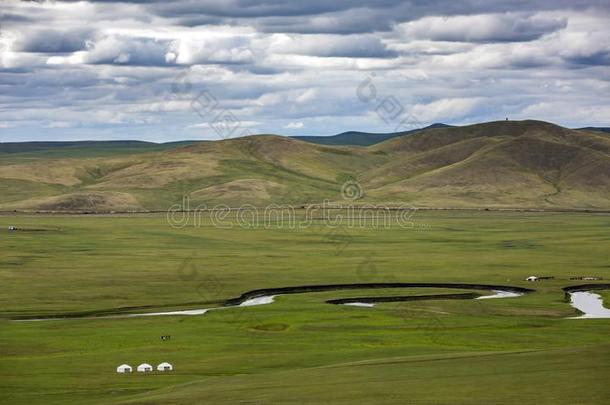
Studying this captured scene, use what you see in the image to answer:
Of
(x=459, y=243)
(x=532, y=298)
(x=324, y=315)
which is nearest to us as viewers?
(x=324, y=315)

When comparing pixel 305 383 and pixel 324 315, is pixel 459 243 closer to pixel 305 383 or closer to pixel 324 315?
pixel 324 315

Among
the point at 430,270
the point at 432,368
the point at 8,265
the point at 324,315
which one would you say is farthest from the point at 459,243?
the point at 432,368

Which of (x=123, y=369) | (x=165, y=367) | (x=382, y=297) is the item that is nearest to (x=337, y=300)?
Result: (x=382, y=297)

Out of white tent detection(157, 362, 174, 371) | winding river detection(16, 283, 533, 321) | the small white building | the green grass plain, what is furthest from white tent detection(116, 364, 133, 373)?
winding river detection(16, 283, 533, 321)

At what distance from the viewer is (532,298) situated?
108 m

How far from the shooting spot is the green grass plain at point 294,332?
5100cm

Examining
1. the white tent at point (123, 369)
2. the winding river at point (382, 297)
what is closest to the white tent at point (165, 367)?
the white tent at point (123, 369)

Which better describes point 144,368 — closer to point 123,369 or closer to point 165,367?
point 123,369

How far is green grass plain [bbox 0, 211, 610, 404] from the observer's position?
51.0 meters

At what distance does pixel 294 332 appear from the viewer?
84.3 meters

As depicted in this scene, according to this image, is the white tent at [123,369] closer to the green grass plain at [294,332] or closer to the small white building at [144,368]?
the small white building at [144,368]

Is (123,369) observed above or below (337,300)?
below

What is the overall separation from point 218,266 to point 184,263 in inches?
236

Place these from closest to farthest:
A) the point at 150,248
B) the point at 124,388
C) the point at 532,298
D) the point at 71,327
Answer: the point at 124,388 < the point at 71,327 < the point at 532,298 < the point at 150,248
